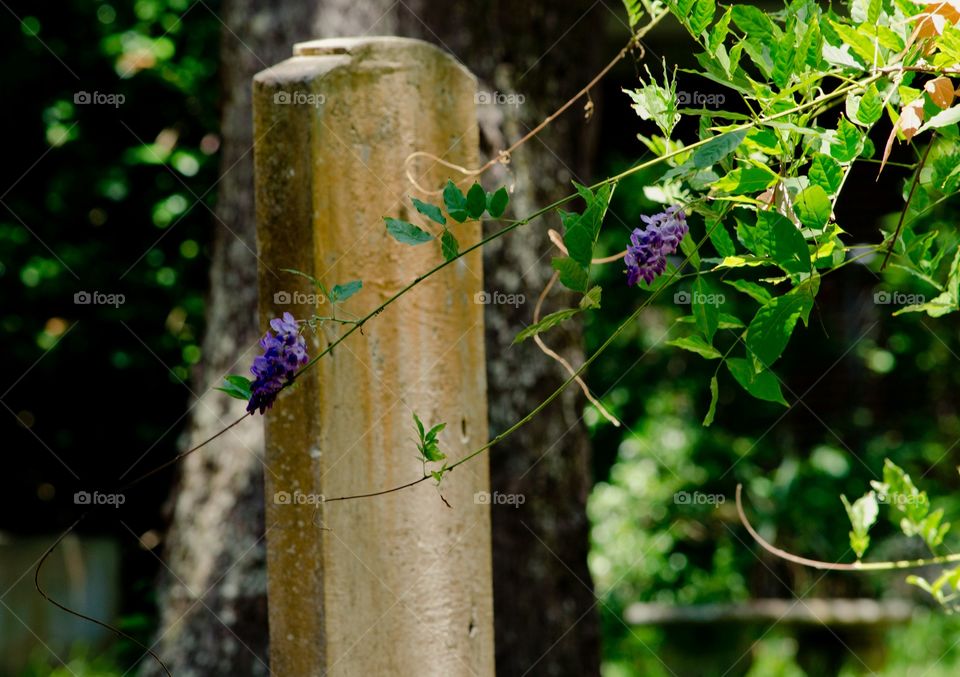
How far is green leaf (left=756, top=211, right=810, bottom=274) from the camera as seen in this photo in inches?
40.3

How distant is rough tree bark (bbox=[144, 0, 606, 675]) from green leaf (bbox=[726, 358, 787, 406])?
1515mm

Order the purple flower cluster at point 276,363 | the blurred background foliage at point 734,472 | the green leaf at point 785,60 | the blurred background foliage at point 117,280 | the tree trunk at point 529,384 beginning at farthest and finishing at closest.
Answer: the blurred background foliage at point 734,472 → the blurred background foliage at point 117,280 → the tree trunk at point 529,384 → the purple flower cluster at point 276,363 → the green leaf at point 785,60

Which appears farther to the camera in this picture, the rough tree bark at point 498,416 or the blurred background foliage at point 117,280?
the blurred background foliage at point 117,280

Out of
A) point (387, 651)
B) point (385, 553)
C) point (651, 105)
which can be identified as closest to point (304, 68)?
point (651, 105)

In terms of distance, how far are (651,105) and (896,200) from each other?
16.4 ft

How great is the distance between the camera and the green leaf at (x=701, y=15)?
109 centimetres

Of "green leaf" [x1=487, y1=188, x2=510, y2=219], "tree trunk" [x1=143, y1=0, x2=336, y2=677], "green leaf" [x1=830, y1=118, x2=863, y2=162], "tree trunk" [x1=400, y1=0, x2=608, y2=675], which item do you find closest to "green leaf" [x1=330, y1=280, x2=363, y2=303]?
"green leaf" [x1=487, y1=188, x2=510, y2=219]

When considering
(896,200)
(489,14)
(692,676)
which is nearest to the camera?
(489,14)

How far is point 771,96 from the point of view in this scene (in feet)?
3.60

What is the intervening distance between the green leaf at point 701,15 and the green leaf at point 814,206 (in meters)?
0.20

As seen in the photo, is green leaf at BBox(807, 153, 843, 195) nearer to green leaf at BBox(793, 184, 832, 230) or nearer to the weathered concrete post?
green leaf at BBox(793, 184, 832, 230)

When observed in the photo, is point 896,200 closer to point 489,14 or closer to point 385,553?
point 489,14

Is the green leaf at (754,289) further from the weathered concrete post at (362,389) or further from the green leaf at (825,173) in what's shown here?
the weathered concrete post at (362,389)

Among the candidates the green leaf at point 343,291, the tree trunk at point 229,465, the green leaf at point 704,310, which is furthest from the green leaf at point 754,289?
the tree trunk at point 229,465
